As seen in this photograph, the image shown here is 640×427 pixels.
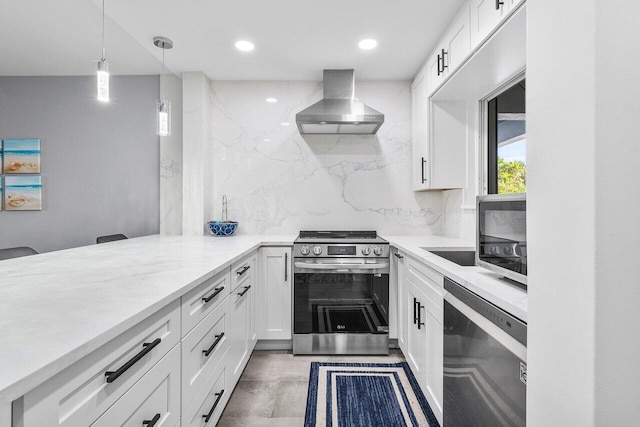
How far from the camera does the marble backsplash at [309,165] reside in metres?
3.18

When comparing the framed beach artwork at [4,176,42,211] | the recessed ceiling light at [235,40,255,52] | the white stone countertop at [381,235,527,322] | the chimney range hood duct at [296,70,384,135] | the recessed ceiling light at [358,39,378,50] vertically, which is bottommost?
the white stone countertop at [381,235,527,322]

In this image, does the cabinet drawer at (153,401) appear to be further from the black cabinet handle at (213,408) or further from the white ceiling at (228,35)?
the white ceiling at (228,35)

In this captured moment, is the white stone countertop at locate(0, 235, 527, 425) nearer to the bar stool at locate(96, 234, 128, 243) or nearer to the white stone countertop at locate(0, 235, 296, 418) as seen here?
the white stone countertop at locate(0, 235, 296, 418)

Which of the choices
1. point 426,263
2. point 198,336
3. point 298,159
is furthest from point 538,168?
point 298,159

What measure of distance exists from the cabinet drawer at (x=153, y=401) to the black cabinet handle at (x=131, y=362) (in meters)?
0.08

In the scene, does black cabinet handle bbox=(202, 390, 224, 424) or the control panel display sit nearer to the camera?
black cabinet handle bbox=(202, 390, 224, 424)

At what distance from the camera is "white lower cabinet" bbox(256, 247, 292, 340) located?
266 centimetres

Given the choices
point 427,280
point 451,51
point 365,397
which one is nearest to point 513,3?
point 451,51

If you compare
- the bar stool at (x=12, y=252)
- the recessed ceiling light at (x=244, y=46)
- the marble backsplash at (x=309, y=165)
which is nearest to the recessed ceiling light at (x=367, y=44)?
the marble backsplash at (x=309, y=165)

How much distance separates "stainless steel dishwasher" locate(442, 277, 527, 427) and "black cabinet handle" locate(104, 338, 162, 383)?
42.5 inches

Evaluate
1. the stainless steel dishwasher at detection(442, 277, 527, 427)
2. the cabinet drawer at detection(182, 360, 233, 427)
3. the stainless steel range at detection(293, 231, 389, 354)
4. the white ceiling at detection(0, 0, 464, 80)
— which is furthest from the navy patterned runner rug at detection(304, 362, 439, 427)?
the white ceiling at detection(0, 0, 464, 80)

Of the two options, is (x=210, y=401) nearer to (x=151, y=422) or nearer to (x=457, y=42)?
(x=151, y=422)

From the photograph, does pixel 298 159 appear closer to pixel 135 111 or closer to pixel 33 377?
pixel 135 111

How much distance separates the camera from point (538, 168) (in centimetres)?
68
